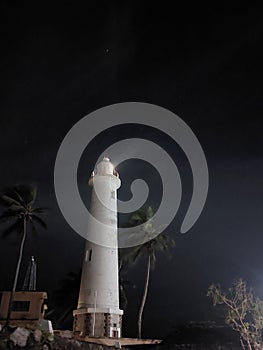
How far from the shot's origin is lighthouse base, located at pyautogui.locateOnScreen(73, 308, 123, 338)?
28156mm

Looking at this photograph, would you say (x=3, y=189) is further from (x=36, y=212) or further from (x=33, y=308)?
(x=33, y=308)

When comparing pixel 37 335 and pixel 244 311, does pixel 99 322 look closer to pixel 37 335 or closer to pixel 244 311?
pixel 244 311

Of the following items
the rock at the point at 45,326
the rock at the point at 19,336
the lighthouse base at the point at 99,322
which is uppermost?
the lighthouse base at the point at 99,322

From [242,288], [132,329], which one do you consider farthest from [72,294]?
[242,288]

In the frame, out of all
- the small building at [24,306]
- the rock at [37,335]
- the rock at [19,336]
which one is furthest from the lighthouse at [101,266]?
the rock at [19,336]

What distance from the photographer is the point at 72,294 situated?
4322 cm

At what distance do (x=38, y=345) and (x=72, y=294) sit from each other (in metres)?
29.8

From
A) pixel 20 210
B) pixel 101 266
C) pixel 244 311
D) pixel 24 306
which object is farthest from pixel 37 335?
pixel 244 311

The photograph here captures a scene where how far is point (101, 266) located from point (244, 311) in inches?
492

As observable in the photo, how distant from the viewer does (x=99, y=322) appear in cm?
2845

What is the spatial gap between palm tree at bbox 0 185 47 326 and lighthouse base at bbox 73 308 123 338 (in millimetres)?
8381

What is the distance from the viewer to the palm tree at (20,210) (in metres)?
31.7

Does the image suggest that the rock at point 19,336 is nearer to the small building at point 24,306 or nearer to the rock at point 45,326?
the rock at point 45,326

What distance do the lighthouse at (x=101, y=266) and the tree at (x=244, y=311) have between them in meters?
8.88
